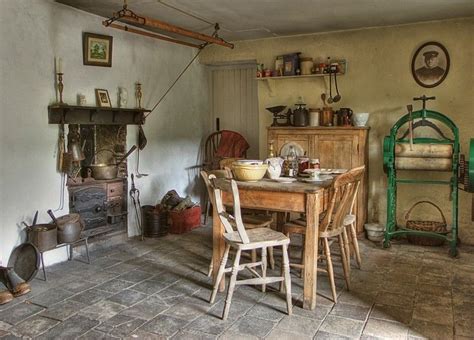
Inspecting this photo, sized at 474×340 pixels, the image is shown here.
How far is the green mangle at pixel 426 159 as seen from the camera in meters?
4.36

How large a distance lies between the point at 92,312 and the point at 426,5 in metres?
3.99

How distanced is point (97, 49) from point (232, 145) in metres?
2.23

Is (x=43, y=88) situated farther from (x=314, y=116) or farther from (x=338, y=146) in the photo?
(x=338, y=146)

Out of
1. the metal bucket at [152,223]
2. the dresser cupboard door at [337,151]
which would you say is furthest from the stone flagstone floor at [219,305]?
the dresser cupboard door at [337,151]

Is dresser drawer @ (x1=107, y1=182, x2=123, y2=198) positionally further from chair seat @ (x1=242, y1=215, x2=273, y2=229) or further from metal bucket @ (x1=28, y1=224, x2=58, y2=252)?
chair seat @ (x1=242, y1=215, x2=273, y2=229)

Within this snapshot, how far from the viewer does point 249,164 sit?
11.1ft

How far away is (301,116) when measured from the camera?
17.3ft

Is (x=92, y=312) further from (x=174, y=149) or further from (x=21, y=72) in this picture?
(x=174, y=149)

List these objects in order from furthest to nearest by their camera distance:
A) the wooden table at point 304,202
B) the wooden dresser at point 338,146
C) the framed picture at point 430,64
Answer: the wooden dresser at point 338,146 < the framed picture at point 430,64 < the wooden table at point 304,202

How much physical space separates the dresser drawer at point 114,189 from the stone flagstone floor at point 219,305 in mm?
764

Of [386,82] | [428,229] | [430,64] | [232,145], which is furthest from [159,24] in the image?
[428,229]

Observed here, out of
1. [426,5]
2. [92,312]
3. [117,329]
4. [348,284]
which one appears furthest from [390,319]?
[426,5]

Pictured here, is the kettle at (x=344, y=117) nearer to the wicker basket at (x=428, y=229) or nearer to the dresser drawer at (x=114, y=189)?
the wicker basket at (x=428, y=229)

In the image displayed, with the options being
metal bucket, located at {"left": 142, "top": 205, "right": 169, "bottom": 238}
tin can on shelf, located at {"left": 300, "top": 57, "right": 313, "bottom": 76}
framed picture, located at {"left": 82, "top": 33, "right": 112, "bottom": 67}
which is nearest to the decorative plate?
tin can on shelf, located at {"left": 300, "top": 57, "right": 313, "bottom": 76}
